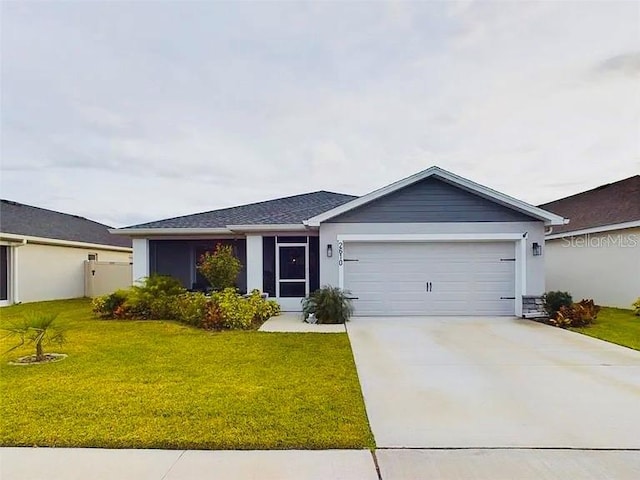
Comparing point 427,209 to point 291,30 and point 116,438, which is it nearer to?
point 291,30

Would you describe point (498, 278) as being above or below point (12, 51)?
below

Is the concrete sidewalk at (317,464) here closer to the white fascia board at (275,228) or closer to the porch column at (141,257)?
the white fascia board at (275,228)

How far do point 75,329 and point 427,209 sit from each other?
980cm

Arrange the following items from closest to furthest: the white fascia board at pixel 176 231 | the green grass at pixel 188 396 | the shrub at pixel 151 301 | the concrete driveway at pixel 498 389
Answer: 1. the green grass at pixel 188 396
2. the concrete driveway at pixel 498 389
3. the shrub at pixel 151 301
4. the white fascia board at pixel 176 231

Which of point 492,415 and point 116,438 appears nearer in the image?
point 116,438

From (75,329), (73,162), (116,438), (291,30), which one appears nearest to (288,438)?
(116,438)

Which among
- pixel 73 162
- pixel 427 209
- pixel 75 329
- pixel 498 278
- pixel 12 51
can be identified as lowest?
pixel 75 329

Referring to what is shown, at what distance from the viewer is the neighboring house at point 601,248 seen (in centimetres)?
1445

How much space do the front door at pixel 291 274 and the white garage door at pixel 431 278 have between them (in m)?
1.66

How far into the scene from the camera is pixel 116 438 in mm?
4020

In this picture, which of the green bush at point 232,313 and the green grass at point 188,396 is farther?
the green bush at point 232,313

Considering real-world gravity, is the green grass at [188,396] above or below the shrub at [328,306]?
below

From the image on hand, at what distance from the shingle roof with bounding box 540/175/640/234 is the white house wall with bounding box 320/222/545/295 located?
13.9 feet

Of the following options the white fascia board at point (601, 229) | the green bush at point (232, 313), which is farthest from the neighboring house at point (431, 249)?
the white fascia board at point (601, 229)
